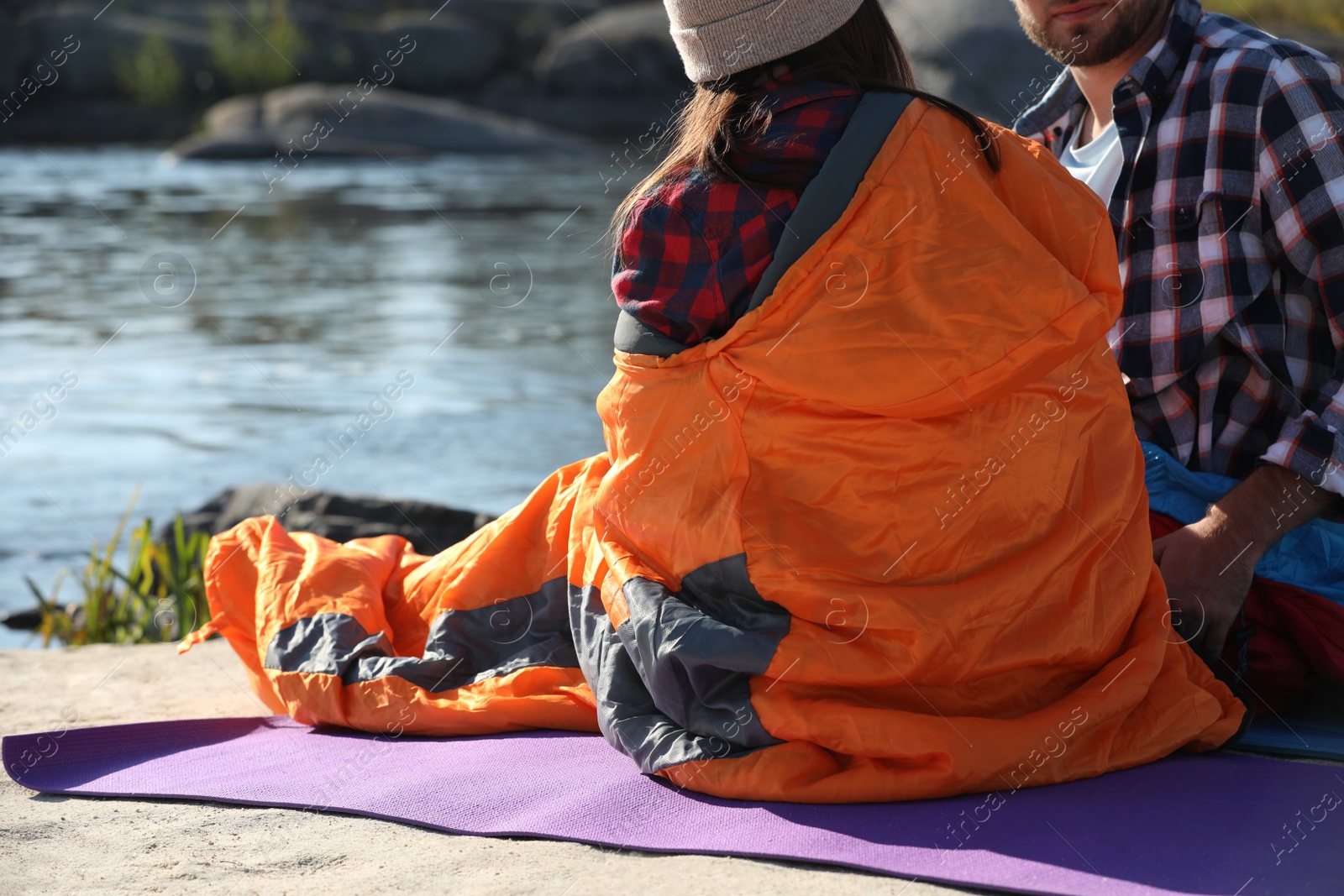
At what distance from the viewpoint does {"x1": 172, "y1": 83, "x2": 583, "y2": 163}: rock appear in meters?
19.5

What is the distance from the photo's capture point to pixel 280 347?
27.2 feet

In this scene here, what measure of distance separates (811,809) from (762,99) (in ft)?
3.71

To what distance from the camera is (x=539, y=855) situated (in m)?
2.04

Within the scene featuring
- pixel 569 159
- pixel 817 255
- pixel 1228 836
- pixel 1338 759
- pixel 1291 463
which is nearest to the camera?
pixel 1228 836

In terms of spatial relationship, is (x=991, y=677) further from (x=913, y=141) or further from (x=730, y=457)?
(x=913, y=141)

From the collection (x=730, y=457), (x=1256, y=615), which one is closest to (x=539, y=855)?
(x=730, y=457)

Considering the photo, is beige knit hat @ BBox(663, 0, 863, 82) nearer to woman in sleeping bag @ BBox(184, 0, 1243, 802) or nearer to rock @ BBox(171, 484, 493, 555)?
woman in sleeping bag @ BBox(184, 0, 1243, 802)

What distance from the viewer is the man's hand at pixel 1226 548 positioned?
2.48 meters

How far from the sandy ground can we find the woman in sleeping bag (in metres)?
0.25

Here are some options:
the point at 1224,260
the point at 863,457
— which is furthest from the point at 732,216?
the point at 1224,260

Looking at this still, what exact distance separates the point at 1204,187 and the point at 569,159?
17.2m

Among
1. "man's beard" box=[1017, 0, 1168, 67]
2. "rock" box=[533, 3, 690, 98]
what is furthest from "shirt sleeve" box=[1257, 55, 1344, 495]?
"rock" box=[533, 3, 690, 98]

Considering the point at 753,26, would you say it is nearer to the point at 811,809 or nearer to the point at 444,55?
the point at 811,809

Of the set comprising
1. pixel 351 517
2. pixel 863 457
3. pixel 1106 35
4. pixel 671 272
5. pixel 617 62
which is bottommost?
pixel 617 62
